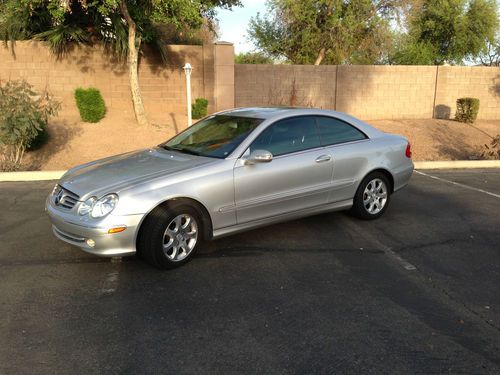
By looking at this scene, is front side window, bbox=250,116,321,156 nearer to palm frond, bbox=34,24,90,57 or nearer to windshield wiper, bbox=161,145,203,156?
windshield wiper, bbox=161,145,203,156

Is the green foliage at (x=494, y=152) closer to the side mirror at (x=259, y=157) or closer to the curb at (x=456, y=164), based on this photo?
the curb at (x=456, y=164)

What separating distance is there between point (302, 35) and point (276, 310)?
A: 796 inches

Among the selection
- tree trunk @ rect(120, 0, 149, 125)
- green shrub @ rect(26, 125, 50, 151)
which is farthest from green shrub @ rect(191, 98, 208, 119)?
green shrub @ rect(26, 125, 50, 151)

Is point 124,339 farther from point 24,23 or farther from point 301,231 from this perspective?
point 24,23

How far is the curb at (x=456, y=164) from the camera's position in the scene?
1096 cm

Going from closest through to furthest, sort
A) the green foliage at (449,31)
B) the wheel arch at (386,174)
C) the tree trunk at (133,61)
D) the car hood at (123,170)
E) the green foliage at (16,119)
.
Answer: the car hood at (123,170) → the wheel arch at (386,174) → the green foliage at (16,119) → the tree trunk at (133,61) → the green foliage at (449,31)

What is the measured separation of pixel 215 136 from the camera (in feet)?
17.6

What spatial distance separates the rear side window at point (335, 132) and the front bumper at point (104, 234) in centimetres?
253

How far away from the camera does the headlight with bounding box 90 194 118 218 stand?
4.16m

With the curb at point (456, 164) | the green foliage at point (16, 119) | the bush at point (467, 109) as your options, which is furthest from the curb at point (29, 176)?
the bush at point (467, 109)

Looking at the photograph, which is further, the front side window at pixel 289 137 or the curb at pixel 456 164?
the curb at pixel 456 164

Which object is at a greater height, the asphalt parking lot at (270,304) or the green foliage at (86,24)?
the green foliage at (86,24)

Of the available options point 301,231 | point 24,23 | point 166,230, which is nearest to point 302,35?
point 24,23

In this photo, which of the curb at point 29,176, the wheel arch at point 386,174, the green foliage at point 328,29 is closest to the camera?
the wheel arch at point 386,174
